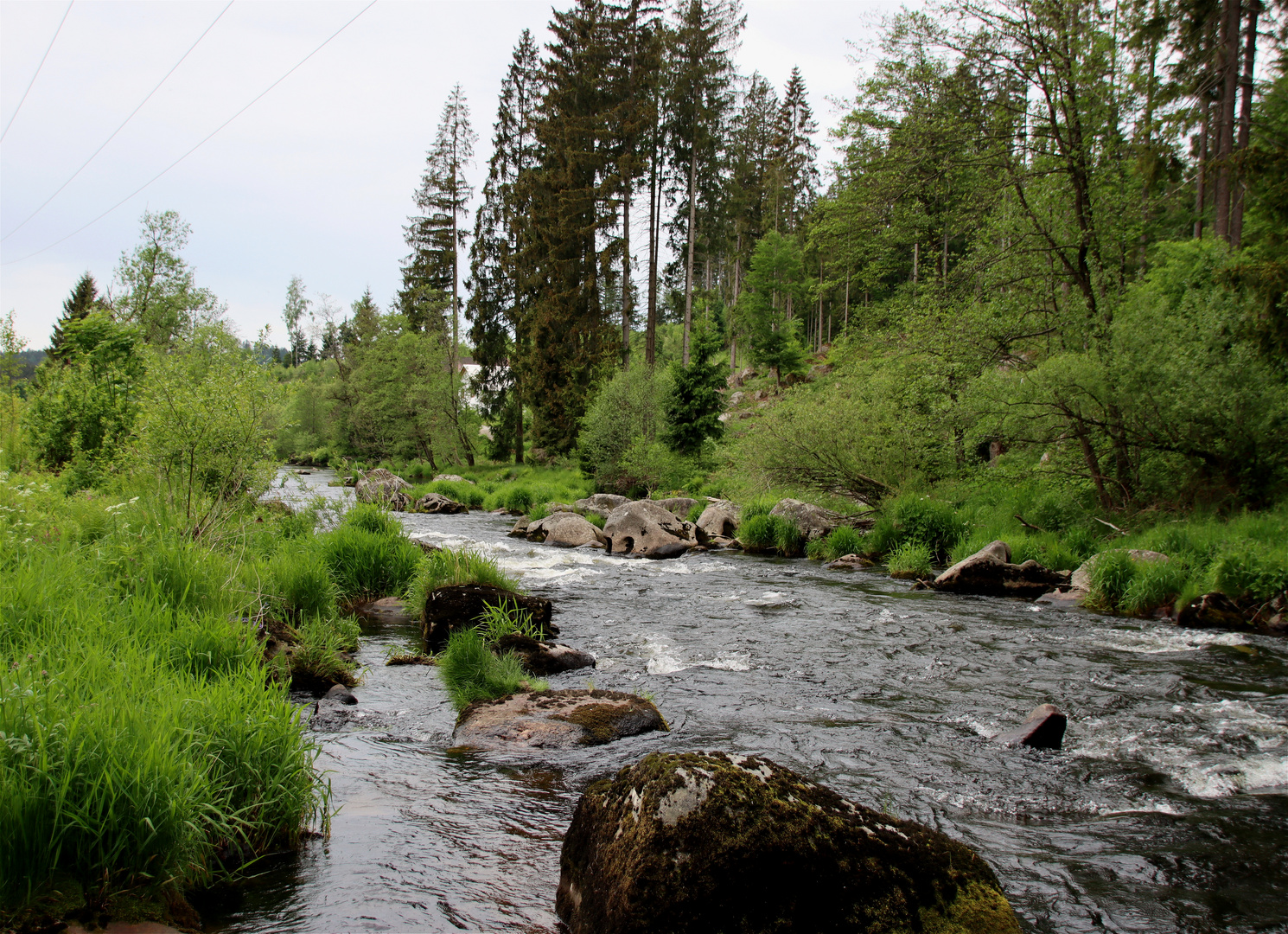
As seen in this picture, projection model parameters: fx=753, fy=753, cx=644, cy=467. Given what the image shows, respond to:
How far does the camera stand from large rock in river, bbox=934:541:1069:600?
13.1 meters

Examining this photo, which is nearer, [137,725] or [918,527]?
[137,725]

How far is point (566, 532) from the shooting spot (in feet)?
68.1

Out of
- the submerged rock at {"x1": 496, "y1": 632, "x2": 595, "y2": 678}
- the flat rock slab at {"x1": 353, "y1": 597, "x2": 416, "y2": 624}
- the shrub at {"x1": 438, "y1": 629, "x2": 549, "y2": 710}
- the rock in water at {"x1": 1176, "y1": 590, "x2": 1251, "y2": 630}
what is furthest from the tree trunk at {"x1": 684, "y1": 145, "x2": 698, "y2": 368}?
the shrub at {"x1": 438, "y1": 629, "x2": 549, "y2": 710}

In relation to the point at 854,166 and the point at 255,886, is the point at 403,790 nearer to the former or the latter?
the point at 255,886

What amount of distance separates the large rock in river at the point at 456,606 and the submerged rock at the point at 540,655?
0.82 metres

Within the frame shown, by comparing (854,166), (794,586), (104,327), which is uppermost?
(854,166)

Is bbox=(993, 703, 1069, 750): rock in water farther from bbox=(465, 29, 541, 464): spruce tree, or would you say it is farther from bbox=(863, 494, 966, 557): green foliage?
bbox=(465, 29, 541, 464): spruce tree

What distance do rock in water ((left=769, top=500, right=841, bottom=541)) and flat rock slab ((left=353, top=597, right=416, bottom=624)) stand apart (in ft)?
35.7

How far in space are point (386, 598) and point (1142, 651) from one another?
10294 millimetres

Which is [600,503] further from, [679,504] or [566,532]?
[566,532]

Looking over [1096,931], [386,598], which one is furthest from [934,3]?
[1096,931]

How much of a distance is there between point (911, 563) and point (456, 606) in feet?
31.8

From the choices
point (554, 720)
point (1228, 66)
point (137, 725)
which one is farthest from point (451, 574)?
point (1228, 66)

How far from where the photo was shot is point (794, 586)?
46.4ft
